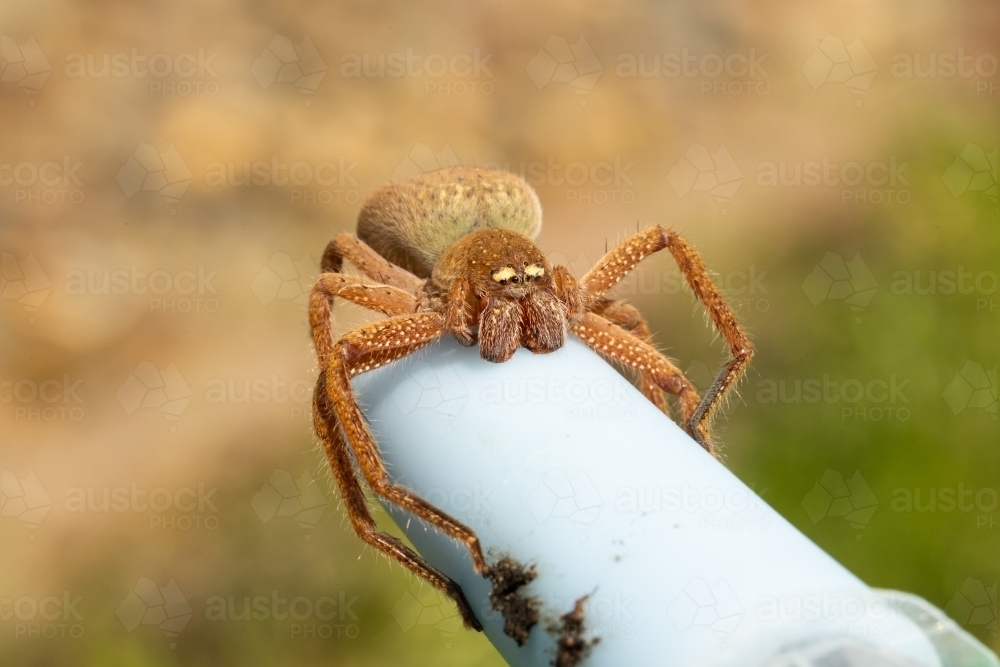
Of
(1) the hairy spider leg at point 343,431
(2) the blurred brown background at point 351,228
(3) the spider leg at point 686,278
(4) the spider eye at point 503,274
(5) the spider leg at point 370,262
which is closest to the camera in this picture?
(1) the hairy spider leg at point 343,431

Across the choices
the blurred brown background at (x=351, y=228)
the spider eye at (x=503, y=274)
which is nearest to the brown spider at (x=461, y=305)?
the spider eye at (x=503, y=274)

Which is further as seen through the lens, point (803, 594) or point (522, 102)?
point (522, 102)

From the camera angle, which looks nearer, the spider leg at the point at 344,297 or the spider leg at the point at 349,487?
the spider leg at the point at 349,487

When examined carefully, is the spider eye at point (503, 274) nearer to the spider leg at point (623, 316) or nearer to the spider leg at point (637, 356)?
the spider leg at point (637, 356)

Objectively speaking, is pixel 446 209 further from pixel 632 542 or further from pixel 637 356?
pixel 632 542

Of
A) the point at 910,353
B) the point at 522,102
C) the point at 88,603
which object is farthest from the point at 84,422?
the point at 910,353

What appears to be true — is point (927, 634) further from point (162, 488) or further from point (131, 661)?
point (162, 488)

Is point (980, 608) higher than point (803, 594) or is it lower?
lower
